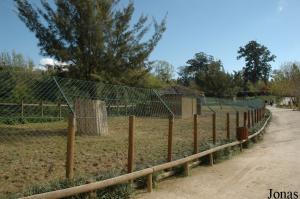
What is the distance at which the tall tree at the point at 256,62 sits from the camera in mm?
122338

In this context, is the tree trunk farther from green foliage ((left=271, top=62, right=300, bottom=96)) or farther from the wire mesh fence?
green foliage ((left=271, top=62, right=300, bottom=96))

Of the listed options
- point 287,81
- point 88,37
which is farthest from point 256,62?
point 88,37

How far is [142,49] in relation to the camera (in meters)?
18.8

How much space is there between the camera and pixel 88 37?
16875 millimetres

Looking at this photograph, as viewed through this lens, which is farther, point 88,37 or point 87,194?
point 88,37

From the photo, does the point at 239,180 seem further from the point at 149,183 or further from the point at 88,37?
the point at 88,37

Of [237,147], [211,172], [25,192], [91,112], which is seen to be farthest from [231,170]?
[91,112]

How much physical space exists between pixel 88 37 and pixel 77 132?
398 centimetres

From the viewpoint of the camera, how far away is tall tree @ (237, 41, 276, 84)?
122m

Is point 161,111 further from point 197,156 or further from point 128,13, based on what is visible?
point 197,156

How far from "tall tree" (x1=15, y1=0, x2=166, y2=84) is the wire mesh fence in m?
1.93

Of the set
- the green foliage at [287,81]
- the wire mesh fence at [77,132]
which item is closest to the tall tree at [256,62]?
the green foliage at [287,81]

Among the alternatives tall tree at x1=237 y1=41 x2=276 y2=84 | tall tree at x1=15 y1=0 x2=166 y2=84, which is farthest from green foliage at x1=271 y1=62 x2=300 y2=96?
tall tree at x1=15 y1=0 x2=166 y2=84

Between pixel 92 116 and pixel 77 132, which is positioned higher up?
pixel 92 116
